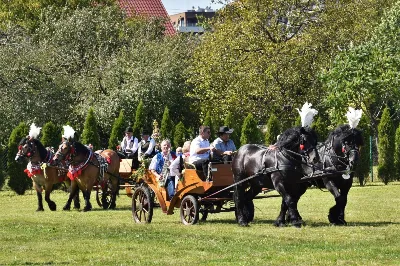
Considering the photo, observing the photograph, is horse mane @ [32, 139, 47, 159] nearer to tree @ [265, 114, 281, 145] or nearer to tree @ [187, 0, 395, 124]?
tree @ [265, 114, 281, 145]

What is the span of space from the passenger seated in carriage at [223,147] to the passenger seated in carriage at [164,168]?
3.39 ft

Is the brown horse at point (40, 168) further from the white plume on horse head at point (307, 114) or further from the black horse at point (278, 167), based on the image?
the white plume on horse head at point (307, 114)

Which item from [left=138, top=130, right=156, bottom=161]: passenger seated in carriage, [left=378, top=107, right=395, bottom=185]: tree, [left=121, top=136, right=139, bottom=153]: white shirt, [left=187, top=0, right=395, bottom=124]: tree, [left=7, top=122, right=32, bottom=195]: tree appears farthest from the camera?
[left=187, top=0, right=395, bottom=124]: tree

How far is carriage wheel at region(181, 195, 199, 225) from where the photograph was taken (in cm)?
2058

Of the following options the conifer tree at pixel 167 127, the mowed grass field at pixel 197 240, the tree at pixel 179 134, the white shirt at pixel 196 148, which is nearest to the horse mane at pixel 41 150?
the mowed grass field at pixel 197 240

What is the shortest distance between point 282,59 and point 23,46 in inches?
523

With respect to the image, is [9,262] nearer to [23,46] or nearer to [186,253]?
[186,253]

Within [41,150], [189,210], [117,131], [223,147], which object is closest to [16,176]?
[117,131]

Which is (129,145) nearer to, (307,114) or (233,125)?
(307,114)

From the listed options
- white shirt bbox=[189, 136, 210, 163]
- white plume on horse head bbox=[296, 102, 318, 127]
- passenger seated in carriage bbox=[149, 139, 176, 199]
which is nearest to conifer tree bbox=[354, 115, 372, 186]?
passenger seated in carriage bbox=[149, 139, 176, 199]

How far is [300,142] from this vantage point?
784 inches

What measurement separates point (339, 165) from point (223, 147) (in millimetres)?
2430

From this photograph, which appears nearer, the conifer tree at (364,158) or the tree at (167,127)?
the conifer tree at (364,158)

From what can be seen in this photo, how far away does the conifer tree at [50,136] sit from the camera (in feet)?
129
